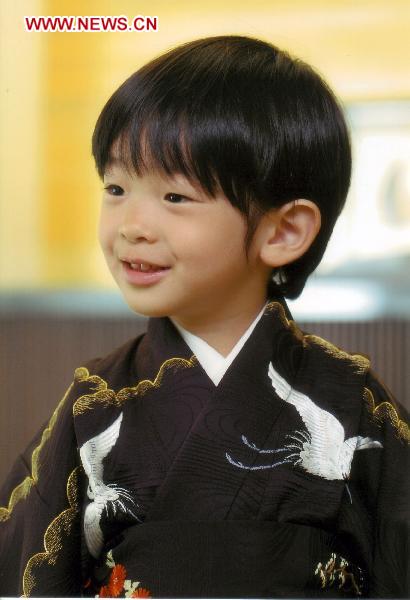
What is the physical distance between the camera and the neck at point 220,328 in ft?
2.85

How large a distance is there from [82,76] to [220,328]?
0.30 metres

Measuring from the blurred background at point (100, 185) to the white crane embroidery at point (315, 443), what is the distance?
0.09m

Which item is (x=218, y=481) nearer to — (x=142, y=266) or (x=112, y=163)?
(x=142, y=266)

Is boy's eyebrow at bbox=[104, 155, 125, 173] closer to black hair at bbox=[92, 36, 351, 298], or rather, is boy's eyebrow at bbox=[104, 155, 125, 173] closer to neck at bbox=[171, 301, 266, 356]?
black hair at bbox=[92, 36, 351, 298]

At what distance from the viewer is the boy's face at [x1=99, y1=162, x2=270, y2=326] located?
0.79 metres

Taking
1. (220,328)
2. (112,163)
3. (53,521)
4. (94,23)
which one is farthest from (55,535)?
(94,23)

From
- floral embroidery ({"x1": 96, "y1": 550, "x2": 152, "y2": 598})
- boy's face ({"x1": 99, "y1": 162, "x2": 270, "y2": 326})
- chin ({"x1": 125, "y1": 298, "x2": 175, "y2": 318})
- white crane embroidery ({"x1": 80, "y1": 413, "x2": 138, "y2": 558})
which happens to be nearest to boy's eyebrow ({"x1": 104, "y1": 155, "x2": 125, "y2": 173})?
boy's face ({"x1": 99, "y1": 162, "x2": 270, "y2": 326})

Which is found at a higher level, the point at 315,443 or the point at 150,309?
the point at 150,309

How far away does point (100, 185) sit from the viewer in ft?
2.92

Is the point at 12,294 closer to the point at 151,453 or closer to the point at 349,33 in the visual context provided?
the point at 151,453

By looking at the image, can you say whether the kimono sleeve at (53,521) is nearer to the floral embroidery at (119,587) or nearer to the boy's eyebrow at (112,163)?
the floral embroidery at (119,587)

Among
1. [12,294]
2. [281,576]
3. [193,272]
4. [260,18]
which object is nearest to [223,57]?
[260,18]

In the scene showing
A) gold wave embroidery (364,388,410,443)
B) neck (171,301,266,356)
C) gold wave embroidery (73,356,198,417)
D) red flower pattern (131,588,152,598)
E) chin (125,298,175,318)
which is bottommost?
red flower pattern (131,588,152,598)

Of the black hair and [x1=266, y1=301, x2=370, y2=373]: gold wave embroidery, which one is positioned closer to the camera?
the black hair
